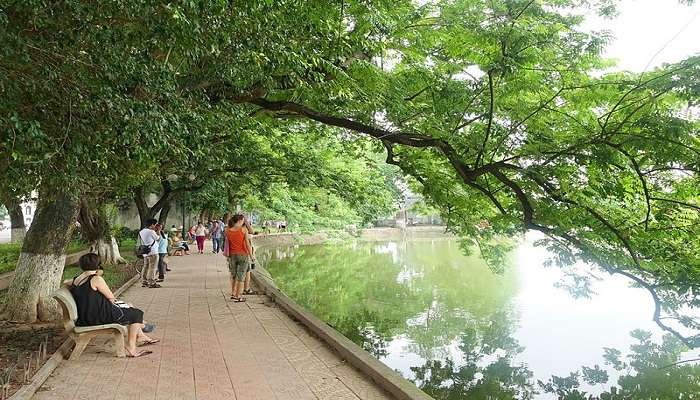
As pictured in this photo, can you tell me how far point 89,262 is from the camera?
562cm

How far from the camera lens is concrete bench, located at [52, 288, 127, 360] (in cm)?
549

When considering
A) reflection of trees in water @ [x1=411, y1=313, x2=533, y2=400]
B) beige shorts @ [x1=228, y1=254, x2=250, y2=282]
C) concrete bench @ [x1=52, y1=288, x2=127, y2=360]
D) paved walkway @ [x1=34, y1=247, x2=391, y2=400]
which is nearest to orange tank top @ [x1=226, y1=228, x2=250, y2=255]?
beige shorts @ [x1=228, y1=254, x2=250, y2=282]

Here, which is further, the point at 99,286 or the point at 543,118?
the point at 543,118

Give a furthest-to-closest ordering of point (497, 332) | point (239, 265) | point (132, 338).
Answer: point (497, 332)
point (239, 265)
point (132, 338)

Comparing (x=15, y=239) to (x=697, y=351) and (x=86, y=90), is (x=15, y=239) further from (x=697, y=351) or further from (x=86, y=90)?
(x=697, y=351)

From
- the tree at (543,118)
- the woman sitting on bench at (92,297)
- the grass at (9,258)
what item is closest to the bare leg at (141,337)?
the woman sitting on bench at (92,297)

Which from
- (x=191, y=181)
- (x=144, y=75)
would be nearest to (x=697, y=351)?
(x=144, y=75)

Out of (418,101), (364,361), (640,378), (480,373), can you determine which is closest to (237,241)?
(418,101)

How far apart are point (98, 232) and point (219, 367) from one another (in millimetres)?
12991

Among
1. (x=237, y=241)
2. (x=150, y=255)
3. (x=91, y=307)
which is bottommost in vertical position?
(x=91, y=307)

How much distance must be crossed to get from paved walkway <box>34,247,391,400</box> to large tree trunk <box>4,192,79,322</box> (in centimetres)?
158

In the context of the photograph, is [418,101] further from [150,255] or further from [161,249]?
[161,249]

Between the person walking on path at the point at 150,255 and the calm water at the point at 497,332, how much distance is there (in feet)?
13.7

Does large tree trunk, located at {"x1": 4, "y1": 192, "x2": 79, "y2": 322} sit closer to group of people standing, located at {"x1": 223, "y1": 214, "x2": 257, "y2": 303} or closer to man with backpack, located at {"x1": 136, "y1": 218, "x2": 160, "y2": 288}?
group of people standing, located at {"x1": 223, "y1": 214, "x2": 257, "y2": 303}
